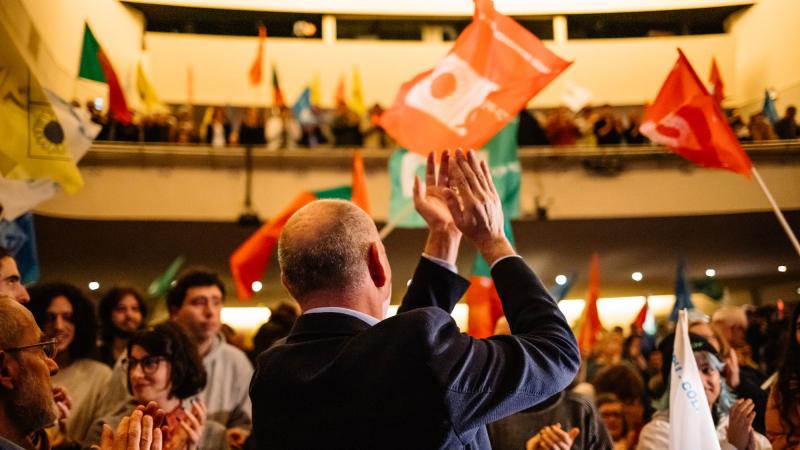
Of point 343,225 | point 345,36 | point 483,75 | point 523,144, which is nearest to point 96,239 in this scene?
point 523,144

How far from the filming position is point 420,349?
1.61m

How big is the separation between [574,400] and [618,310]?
1635cm

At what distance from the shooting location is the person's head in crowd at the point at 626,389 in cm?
423

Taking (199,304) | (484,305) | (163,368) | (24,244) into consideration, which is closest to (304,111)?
(24,244)

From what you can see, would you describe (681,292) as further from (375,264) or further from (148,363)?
(375,264)

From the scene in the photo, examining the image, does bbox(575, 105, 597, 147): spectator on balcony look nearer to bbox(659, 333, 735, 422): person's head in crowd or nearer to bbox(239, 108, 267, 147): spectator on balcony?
bbox(239, 108, 267, 147): spectator on balcony

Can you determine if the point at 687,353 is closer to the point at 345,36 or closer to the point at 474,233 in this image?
the point at 474,233

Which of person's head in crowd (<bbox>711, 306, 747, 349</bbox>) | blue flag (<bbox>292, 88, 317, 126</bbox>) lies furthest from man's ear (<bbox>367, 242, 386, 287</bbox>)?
blue flag (<bbox>292, 88, 317, 126</bbox>)

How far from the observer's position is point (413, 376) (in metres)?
1.62

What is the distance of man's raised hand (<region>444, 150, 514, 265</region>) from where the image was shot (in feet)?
6.06

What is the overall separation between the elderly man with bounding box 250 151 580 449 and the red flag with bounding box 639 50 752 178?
3.17 metres

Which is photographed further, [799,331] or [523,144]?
[523,144]

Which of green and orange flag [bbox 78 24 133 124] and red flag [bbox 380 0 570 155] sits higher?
green and orange flag [bbox 78 24 133 124]

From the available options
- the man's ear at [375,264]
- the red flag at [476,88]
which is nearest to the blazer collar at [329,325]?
the man's ear at [375,264]
